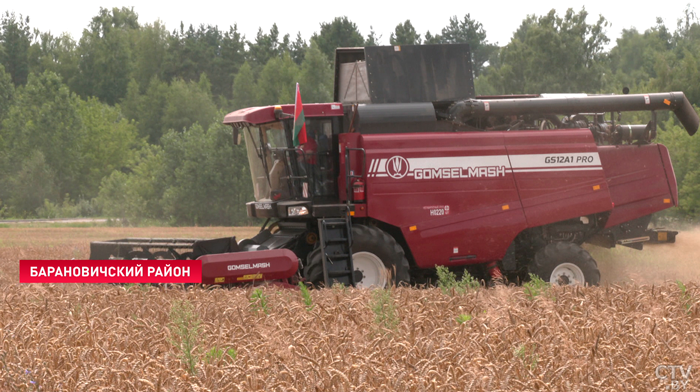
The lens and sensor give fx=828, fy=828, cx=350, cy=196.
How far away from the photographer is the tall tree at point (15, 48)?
8269 centimetres

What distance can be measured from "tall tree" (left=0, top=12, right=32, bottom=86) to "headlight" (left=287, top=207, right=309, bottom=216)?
258ft

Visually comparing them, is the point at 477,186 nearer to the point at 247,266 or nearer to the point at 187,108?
the point at 247,266

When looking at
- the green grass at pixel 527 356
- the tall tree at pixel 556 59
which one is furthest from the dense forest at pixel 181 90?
the green grass at pixel 527 356

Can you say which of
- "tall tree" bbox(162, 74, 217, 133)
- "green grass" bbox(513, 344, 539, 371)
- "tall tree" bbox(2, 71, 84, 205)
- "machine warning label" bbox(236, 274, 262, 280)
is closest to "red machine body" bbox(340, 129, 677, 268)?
"machine warning label" bbox(236, 274, 262, 280)

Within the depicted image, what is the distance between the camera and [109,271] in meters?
7.99

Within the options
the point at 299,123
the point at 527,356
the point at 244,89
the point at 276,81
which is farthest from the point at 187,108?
the point at 527,356

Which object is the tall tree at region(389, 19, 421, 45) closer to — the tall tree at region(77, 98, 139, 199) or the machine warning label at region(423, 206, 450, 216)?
the tall tree at region(77, 98, 139, 199)

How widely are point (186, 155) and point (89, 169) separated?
75.1 ft

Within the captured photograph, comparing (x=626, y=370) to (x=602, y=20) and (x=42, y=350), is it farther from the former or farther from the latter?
(x=602, y=20)

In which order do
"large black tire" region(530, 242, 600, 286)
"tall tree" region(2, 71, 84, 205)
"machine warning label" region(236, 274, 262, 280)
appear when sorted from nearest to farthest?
"machine warning label" region(236, 274, 262, 280), "large black tire" region(530, 242, 600, 286), "tall tree" region(2, 71, 84, 205)

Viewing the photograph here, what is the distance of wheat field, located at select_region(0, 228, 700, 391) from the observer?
14.1 ft

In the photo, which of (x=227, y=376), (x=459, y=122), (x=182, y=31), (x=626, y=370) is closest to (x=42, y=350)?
(x=227, y=376)

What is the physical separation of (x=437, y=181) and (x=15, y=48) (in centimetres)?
8218

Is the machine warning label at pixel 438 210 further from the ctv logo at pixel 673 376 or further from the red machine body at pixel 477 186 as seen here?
the ctv logo at pixel 673 376
